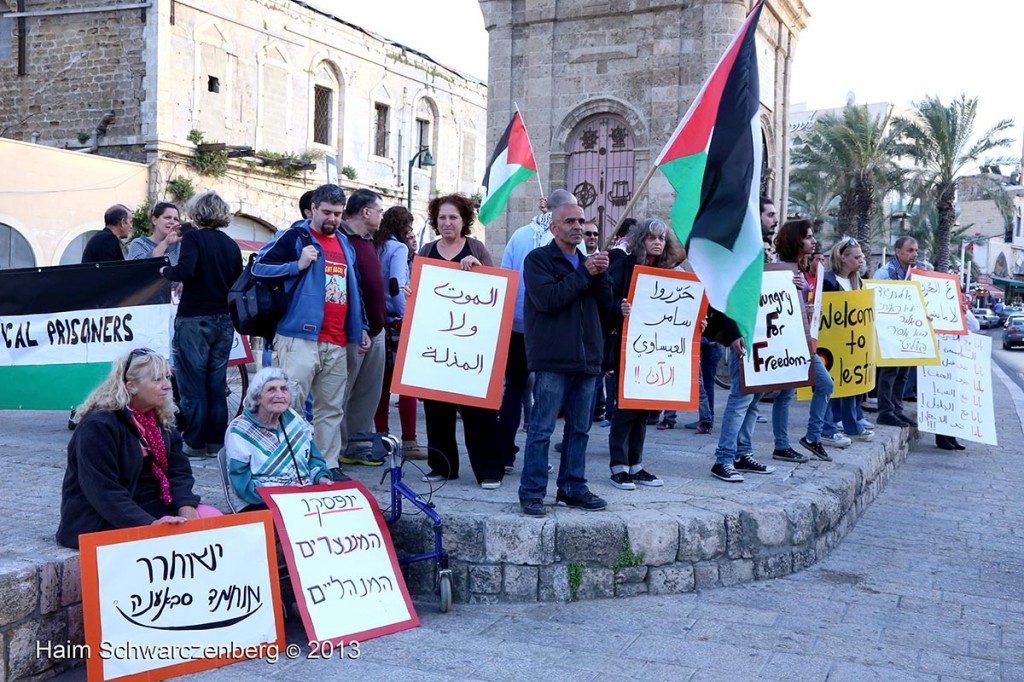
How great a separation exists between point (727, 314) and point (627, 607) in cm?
195

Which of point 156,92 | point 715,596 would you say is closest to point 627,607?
point 715,596

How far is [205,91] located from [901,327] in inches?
868

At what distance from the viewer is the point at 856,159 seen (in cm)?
3144

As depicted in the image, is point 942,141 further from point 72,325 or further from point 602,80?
point 72,325

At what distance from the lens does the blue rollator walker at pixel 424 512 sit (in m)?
5.02

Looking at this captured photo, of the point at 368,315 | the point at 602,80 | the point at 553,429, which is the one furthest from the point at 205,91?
the point at 553,429

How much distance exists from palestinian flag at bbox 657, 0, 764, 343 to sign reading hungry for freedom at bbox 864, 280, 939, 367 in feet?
12.9

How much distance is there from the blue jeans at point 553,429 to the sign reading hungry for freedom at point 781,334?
1914 mm

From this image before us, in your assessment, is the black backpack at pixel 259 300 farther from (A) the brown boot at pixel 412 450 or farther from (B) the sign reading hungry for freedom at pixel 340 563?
(A) the brown boot at pixel 412 450

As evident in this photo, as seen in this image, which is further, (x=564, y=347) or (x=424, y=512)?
(x=564, y=347)

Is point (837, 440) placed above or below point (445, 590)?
above

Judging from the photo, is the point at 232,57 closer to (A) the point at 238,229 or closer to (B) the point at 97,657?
(A) the point at 238,229

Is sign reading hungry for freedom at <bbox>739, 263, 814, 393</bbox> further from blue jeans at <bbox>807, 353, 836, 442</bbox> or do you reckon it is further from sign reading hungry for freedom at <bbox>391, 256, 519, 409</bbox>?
sign reading hungry for freedom at <bbox>391, 256, 519, 409</bbox>

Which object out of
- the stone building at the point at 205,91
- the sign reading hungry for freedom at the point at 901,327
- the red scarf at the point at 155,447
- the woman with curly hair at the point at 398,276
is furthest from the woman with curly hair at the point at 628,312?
the stone building at the point at 205,91
